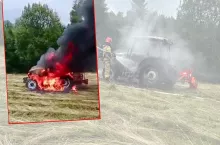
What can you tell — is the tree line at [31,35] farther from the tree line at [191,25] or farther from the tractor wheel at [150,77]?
the tractor wheel at [150,77]

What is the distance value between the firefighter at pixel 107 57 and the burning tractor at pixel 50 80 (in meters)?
A: 0.61

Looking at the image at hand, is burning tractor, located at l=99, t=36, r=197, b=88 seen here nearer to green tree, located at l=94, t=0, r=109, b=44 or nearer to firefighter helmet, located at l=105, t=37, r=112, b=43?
firefighter helmet, located at l=105, t=37, r=112, b=43

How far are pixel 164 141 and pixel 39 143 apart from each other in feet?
3.31

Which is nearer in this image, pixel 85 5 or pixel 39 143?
pixel 85 5

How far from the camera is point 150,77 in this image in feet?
10.0

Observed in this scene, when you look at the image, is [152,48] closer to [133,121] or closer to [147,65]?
[147,65]

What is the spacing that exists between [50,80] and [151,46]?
123 cm

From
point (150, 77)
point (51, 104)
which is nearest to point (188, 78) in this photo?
point (150, 77)

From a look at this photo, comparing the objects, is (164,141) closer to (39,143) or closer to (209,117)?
(209,117)

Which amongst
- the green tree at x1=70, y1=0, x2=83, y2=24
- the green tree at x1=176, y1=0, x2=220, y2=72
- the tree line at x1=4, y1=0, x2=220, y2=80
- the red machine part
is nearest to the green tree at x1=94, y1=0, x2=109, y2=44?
the tree line at x1=4, y1=0, x2=220, y2=80

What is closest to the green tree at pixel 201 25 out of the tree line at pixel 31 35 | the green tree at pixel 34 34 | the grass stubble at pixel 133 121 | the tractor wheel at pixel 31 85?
the grass stubble at pixel 133 121

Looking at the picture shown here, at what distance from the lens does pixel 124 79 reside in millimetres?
3037

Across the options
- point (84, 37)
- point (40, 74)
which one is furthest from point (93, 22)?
point (40, 74)

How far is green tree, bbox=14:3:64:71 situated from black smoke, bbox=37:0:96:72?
1.8 inches
